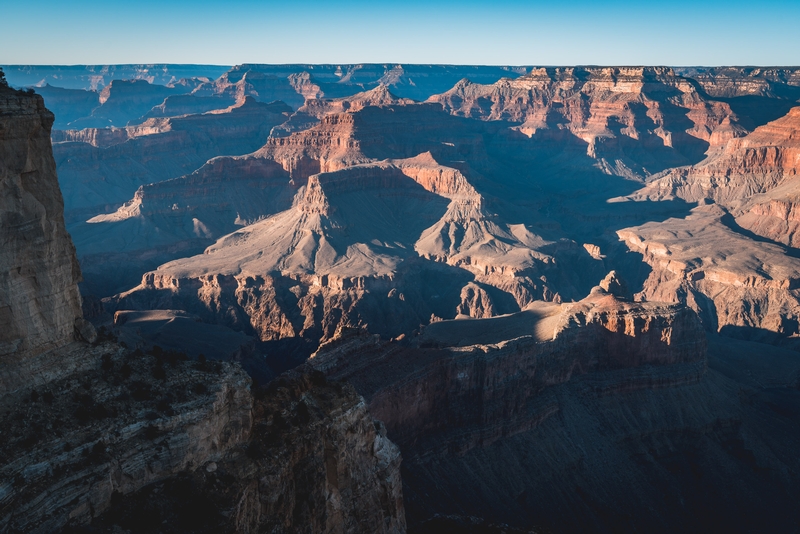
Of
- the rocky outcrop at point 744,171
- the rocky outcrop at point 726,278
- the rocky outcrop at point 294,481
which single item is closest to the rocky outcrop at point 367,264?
the rocky outcrop at point 726,278

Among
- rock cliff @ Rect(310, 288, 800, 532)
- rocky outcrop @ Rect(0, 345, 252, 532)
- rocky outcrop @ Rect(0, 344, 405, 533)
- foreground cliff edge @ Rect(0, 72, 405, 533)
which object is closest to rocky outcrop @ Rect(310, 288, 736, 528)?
Answer: rock cliff @ Rect(310, 288, 800, 532)

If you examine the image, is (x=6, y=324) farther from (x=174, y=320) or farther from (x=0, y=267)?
(x=174, y=320)

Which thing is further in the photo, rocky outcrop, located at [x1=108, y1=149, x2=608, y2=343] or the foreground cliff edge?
rocky outcrop, located at [x1=108, y1=149, x2=608, y2=343]

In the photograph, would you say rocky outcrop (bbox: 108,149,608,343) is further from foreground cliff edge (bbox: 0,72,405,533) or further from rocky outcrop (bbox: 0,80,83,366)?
rocky outcrop (bbox: 0,80,83,366)

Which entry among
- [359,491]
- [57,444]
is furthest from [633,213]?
[57,444]

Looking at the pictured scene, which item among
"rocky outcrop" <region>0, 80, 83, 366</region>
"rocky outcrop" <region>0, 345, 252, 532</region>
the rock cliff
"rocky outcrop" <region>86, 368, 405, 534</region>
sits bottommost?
the rock cliff

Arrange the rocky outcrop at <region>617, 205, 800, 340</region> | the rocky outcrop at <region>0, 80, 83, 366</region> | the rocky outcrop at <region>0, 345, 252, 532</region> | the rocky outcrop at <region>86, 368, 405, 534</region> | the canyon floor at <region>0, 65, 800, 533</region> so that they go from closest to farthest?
the rocky outcrop at <region>0, 345, 252, 532</region> → the rocky outcrop at <region>86, 368, 405, 534</region> → the rocky outcrop at <region>0, 80, 83, 366</region> → the canyon floor at <region>0, 65, 800, 533</region> → the rocky outcrop at <region>617, 205, 800, 340</region>
